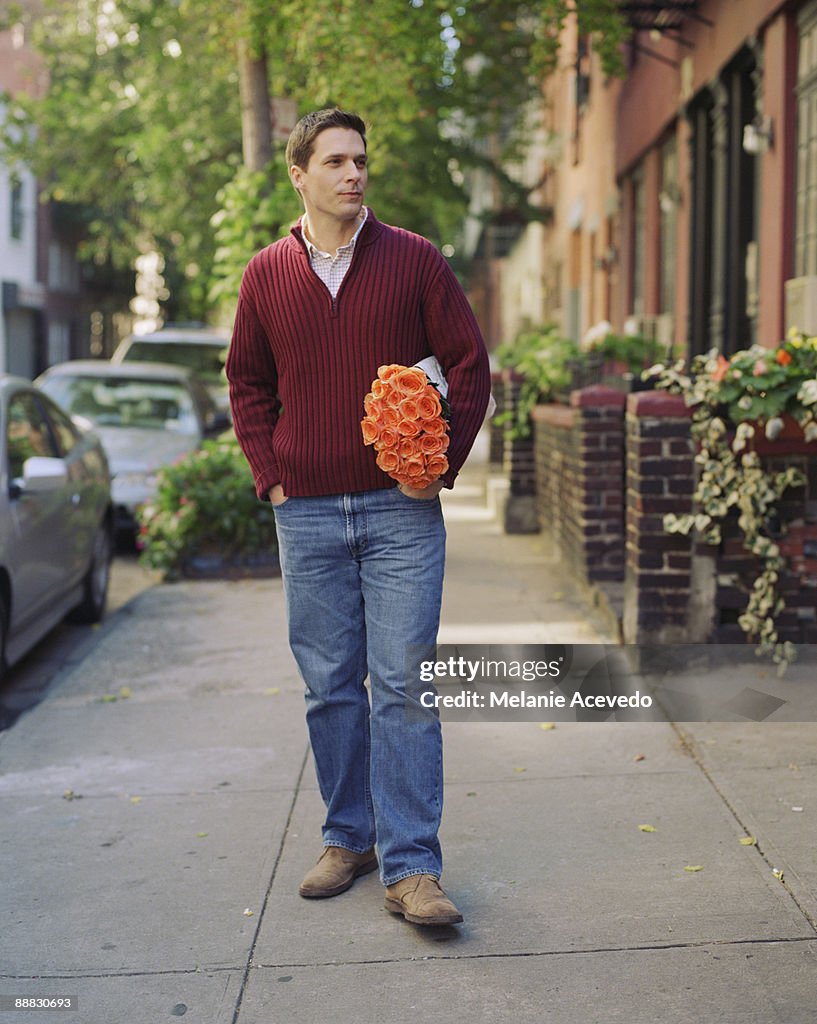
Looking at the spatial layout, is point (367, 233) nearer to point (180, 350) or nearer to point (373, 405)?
point (373, 405)

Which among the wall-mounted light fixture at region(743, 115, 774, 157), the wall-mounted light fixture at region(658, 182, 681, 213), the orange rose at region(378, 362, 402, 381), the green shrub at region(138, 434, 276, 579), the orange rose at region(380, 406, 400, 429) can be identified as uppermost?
the wall-mounted light fixture at region(658, 182, 681, 213)

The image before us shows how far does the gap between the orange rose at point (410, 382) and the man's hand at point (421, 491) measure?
0.78ft

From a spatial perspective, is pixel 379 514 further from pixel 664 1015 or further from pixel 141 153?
pixel 141 153

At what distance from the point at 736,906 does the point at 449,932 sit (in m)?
0.75

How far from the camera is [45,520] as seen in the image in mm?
7406

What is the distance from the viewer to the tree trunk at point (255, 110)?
11453 mm

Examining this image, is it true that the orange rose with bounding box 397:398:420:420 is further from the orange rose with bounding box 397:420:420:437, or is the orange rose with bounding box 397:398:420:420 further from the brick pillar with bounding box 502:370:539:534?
the brick pillar with bounding box 502:370:539:534

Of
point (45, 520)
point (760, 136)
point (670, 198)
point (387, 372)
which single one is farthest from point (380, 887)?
point (670, 198)

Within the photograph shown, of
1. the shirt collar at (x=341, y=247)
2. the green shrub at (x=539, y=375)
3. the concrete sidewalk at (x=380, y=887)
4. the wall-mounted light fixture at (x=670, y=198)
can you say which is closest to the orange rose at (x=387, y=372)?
the shirt collar at (x=341, y=247)

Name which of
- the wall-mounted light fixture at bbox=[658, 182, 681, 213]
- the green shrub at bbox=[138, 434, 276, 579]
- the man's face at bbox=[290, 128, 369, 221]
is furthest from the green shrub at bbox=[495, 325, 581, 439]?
the man's face at bbox=[290, 128, 369, 221]

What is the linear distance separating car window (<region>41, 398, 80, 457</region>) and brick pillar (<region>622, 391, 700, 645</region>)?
11.3 feet

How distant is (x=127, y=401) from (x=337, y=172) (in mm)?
9555

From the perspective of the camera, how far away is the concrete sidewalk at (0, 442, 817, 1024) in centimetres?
339

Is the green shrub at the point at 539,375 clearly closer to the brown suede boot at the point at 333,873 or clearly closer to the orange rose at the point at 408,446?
the brown suede boot at the point at 333,873
